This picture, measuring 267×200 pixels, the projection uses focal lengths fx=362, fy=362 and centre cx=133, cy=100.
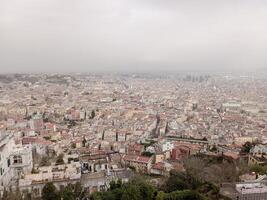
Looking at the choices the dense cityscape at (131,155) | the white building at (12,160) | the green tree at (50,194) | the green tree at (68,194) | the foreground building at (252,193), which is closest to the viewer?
the green tree at (68,194)

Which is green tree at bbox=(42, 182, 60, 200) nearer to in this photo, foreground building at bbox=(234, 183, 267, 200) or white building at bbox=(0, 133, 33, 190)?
white building at bbox=(0, 133, 33, 190)

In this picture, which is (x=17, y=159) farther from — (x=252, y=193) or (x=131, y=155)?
(x=252, y=193)

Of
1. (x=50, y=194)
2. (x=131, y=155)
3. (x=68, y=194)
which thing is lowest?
(x=131, y=155)

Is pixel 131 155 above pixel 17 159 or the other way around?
the other way around

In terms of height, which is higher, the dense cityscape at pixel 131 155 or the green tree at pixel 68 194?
the green tree at pixel 68 194

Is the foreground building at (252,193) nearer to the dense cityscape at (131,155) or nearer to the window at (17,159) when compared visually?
the dense cityscape at (131,155)

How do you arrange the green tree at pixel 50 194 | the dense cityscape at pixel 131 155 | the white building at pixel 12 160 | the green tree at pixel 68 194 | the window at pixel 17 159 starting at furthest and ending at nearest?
1. the window at pixel 17 159
2. the white building at pixel 12 160
3. the dense cityscape at pixel 131 155
4. the green tree at pixel 50 194
5. the green tree at pixel 68 194

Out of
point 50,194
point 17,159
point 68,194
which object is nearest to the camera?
point 68,194

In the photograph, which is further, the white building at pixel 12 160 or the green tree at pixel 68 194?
the white building at pixel 12 160

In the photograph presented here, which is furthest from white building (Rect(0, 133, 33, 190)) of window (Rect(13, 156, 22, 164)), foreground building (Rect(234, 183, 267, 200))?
foreground building (Rect(234, 183, 267, 200))

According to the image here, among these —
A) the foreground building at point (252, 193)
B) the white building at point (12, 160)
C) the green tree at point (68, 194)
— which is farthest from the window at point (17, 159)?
the foreground building at point (252, 193)

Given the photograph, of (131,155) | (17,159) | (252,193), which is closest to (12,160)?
(17,159)
